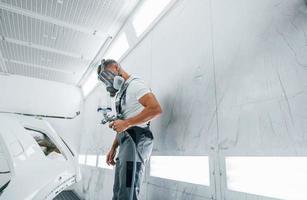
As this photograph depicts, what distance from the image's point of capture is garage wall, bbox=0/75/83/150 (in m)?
5.65

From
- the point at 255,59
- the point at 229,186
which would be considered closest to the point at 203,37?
the point at 255,59

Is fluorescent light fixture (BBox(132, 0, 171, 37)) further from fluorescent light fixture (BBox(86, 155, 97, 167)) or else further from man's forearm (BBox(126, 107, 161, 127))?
fluorescent light fixture (BBox(86, 155, 97, 167))

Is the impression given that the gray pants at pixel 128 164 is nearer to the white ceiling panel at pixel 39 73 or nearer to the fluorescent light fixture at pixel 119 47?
the fluorescent light fixture at pixel 119 47

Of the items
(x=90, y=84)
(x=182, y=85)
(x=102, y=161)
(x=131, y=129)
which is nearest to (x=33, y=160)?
(x=131, y=129)

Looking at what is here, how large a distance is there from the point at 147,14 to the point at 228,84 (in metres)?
1.76

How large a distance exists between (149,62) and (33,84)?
4817mm

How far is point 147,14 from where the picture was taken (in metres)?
2.63

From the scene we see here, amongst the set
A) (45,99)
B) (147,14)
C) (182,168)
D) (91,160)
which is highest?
(147,14)

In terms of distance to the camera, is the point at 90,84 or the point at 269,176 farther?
the point at 90,84

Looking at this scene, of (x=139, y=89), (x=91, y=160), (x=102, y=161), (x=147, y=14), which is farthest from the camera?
(x=91, y=160)

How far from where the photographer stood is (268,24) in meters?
1.07

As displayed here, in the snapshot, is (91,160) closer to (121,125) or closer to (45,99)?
(45,99)

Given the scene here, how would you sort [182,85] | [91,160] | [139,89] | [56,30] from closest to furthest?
[139,89] < [182,85] < [56,30] < [91,160]

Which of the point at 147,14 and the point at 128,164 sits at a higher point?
the point at 147,14
